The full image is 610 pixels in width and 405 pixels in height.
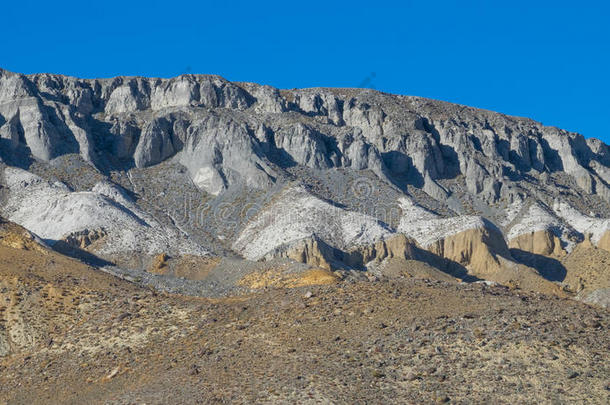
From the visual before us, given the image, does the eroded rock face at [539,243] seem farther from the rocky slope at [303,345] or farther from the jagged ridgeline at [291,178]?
the rocky slope at [303,345]

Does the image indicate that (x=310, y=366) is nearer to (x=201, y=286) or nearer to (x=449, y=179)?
(x=201, y=286)

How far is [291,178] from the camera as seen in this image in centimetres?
10162

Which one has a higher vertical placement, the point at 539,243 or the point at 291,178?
the point at 291,178

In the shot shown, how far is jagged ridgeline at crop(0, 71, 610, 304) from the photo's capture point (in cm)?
8169

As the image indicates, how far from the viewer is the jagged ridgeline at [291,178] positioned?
268ft

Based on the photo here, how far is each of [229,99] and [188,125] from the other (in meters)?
14.4

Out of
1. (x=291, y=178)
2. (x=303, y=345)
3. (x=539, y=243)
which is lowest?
(x=303, y=345)

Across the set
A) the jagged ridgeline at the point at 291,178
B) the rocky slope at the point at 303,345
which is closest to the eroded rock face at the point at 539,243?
the jagged ridgeline at the point at 291,178

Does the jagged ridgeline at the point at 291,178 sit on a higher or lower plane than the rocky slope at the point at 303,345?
higher

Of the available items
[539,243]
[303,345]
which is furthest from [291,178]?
[303,345]

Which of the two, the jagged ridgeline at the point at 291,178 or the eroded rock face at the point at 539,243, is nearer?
the jagged ridgeline at the point at 291,178

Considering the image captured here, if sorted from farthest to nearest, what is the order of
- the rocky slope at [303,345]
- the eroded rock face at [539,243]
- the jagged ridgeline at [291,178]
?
the eroded rock face at [539,243] < the jagged ridgeline at [291,178] < the rocky slope at [303,345]

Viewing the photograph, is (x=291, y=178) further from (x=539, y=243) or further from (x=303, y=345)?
(x=303, y=345)

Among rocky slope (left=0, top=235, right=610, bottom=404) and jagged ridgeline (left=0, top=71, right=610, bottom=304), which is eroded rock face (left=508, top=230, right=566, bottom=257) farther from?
rocky slope (left=0, top=235, right=610, bottom=404)
